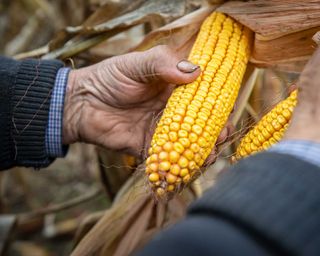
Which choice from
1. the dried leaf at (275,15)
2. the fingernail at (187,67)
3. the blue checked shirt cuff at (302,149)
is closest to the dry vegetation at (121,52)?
the dried leaf at (275,15)

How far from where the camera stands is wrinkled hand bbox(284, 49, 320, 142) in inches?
36.1

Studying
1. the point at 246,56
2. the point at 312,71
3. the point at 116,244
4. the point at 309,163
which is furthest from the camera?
the point at 116,244

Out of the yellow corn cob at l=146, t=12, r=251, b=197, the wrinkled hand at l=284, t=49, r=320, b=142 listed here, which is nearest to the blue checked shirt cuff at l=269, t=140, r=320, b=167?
the wrinkled hand at l=284, t=49, r=320, b=142

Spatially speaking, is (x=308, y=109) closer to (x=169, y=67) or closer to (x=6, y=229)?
(x=169, y=67)

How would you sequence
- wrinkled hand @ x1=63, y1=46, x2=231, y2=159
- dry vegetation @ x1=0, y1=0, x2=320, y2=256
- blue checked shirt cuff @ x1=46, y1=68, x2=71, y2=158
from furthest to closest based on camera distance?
blue checked shirt cuff @ x1=46, y1=68, x2=71, y2=158 → wrinkled hand @ x1=63, y1=46, x2=231, y2=159 → dry vegetation @ x1=0, y1=0, x2=320, y2=256

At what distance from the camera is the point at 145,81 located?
172 cm

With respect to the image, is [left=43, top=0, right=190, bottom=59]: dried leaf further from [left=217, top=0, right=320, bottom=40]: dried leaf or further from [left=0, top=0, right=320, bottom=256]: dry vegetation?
[left=217, top=0, right=320, bottom=40]: dried leaf

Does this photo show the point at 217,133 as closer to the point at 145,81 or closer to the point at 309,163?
the point at 145,81

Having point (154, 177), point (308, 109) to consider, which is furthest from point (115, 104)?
point (308, 109)

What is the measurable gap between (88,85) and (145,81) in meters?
0.28

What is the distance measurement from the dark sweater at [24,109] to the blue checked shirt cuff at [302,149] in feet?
3.76

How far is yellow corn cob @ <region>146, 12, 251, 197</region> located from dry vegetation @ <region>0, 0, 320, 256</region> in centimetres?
9

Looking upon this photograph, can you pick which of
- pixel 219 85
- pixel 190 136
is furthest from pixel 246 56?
pixel 190 136

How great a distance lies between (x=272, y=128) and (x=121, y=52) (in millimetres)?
1138
